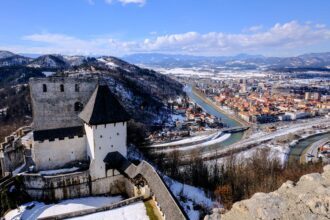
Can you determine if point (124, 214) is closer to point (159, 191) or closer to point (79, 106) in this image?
point (159, 191)

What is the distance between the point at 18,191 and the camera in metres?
22.5

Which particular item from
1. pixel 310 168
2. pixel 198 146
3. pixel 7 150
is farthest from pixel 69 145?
pixel 198 146

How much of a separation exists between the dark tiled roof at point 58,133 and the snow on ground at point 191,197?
10132 millimetres

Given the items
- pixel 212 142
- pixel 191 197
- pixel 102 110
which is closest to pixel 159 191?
pixel 102 110

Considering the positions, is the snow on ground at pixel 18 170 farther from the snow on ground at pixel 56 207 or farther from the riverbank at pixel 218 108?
the riverbank at pixel 218 108

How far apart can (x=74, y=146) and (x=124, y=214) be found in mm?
8852

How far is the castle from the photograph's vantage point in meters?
23.1

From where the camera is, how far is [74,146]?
1000 inches

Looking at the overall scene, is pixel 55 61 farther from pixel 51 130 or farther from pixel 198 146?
pixel 51 130

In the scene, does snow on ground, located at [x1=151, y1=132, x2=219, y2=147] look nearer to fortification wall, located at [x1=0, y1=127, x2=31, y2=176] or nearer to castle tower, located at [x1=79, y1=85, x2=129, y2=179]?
fortification wall, located at [x1=0, y1=127, x2=31, y2=176]

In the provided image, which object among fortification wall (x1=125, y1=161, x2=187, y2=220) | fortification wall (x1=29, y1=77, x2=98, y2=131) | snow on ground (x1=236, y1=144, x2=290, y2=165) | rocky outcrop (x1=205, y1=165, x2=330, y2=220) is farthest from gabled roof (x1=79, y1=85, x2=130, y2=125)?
snow on ground (x1=236, y1=144, x2=290, y2=165)

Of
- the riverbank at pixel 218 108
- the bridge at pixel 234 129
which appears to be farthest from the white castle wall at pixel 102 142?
the riverbank at pixel 218 108

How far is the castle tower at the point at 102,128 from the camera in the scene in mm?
23609

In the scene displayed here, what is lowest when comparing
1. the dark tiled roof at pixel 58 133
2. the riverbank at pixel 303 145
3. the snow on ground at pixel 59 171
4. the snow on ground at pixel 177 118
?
the riverbank at pixel 303 145
